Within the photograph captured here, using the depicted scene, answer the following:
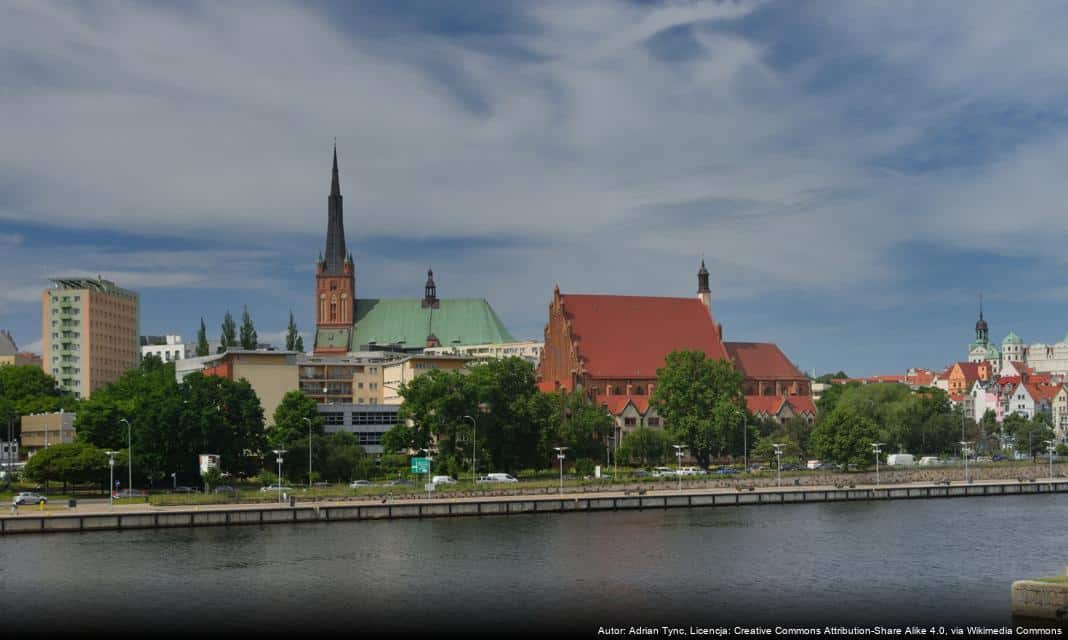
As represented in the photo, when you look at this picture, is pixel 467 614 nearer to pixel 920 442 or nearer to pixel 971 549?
pixel 971 549

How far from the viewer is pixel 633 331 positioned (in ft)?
502

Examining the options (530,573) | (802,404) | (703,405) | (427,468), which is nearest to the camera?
(530,573)

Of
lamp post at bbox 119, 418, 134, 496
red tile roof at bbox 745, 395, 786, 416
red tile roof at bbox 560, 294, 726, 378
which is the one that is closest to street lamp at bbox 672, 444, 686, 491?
red tile roof at bbox 560, 294, 726, 378

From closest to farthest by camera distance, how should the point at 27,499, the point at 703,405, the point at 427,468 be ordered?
the point at 27,499
the point at 427,468
the point at 703,405

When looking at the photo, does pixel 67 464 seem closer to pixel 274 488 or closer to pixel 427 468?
pixel 274 488

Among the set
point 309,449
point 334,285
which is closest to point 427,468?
point 309,449

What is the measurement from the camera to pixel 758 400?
156 meters

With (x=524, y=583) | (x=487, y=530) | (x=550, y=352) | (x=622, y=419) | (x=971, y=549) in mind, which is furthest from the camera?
(x=550, y=352)

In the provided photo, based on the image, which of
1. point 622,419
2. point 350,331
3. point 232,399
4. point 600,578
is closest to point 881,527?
point 600,578

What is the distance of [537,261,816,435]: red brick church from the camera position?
485ft

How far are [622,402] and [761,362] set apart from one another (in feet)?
74.5

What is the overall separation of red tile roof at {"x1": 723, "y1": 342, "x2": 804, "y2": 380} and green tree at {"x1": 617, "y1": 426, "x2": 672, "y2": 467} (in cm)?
3065

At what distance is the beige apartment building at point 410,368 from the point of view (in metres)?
149

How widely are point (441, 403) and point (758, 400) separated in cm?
5726
